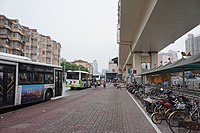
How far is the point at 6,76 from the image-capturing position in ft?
32.3

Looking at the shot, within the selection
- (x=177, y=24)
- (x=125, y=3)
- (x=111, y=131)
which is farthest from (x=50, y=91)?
(x=177, y=24)

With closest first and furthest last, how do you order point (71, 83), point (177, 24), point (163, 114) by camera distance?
point (163, 114) → point (177, 24) → point (71, 83)

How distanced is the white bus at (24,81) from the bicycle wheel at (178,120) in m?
7.25

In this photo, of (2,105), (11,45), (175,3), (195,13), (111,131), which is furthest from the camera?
(11,45)

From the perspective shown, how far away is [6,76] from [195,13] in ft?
34.9

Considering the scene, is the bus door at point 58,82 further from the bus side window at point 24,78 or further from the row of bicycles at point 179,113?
the row of bicycles at point 179,113

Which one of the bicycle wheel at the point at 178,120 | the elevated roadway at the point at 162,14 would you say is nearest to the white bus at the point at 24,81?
the elevated roadway at the point at 162,14

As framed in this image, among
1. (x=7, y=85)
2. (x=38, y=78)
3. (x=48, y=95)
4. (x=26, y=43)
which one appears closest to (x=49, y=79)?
(x=48, y=95)

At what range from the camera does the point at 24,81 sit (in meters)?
11.5

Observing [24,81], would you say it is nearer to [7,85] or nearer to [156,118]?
[7,85]

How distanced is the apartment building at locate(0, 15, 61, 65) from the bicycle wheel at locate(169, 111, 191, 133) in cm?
5100

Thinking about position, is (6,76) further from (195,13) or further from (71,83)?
(71,83)

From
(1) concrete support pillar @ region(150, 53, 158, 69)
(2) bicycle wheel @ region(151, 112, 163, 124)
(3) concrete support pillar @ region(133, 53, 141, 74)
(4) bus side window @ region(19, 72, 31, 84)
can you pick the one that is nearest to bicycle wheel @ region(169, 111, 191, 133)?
(2) bicycle wheel @ region(151, 112, 163, 124)

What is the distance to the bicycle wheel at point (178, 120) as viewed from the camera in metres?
6.13
